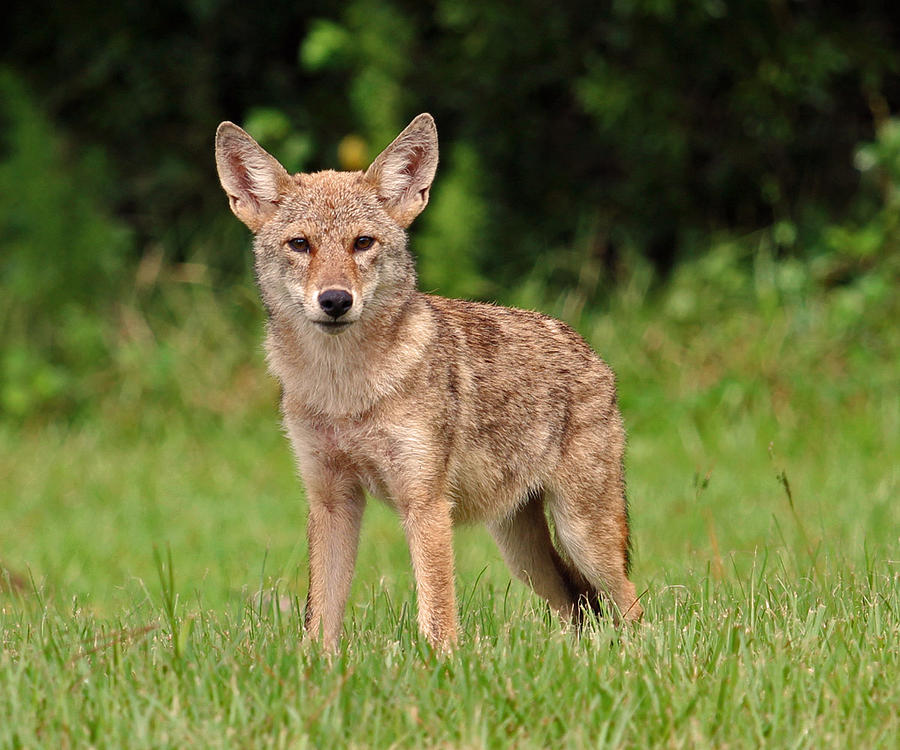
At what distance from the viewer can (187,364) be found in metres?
11.0

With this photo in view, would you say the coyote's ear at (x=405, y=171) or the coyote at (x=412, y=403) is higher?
the coyote's ear at (x=405, y=171)

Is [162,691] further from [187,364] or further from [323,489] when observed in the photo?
[187,364]

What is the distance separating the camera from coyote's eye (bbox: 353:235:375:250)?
16.7 ft

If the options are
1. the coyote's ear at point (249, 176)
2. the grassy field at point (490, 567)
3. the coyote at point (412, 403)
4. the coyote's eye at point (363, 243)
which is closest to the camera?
the grassy field at point (490, 567)

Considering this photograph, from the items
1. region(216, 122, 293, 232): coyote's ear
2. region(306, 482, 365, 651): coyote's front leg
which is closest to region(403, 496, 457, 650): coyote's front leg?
region(306, 482, 365, 651): coyote's front leg

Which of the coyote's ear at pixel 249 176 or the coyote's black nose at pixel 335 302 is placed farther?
the coyote's ear at pixel 249 176

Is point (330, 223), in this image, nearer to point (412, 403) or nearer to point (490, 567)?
point (412, 403)

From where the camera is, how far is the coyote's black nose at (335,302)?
4.73 m

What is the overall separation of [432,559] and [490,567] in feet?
7.55

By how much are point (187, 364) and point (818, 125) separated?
577 centimetres

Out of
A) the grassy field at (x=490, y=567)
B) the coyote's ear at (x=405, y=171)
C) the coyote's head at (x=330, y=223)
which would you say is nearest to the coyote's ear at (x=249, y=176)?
the coyote's head at (x=330, y=223)

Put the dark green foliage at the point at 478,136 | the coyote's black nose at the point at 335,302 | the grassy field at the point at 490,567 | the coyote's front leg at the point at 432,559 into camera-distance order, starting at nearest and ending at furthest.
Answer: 1. the grassy field at the point at 490,567
2. the coyote's black nose at the point at 335,302
3. the coyote's front leg at the point at 432,559
4. the dark green foliage at the point at 478,136

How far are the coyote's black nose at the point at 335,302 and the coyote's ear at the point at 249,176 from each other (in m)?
0.67

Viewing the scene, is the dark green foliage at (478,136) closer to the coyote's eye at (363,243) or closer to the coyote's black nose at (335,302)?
the coyote's eye at (363,243)
